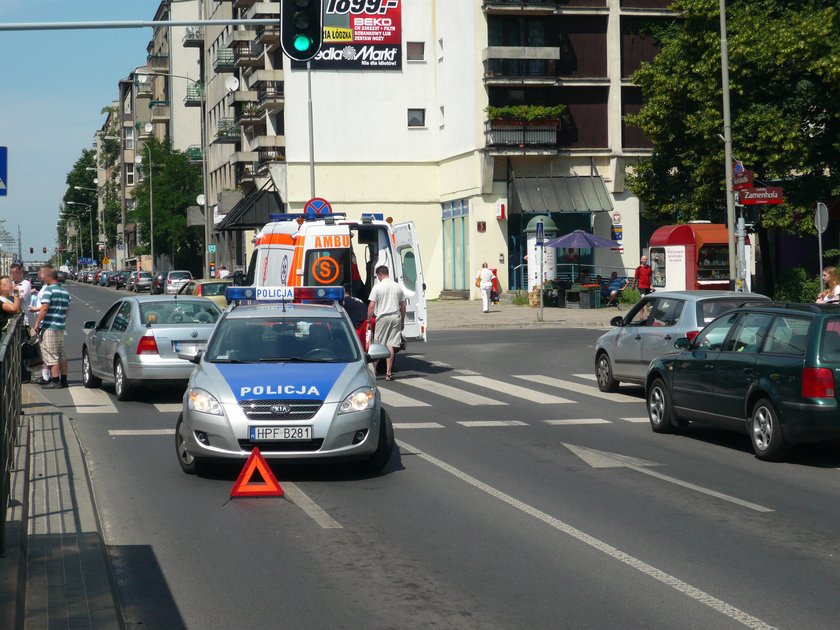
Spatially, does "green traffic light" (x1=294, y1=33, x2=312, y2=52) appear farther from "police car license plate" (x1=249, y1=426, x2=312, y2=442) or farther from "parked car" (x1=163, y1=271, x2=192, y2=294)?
"parked car" (x1=163, y1=271, x2=192, y2=294)

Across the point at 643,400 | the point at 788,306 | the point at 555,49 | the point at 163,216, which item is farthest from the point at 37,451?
the point at 163,216

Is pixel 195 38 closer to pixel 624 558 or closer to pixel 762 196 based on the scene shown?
pixel 762 196

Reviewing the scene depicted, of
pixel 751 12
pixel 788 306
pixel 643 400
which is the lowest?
pixel 643 400

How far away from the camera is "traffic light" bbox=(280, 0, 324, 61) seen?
1530 centimetres

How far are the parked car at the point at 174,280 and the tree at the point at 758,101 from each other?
32.6 meters

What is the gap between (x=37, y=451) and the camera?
11539 mm

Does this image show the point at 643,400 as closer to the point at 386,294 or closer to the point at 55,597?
the point at 386,294

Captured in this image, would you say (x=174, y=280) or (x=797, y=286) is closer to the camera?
(x=797, y=286)

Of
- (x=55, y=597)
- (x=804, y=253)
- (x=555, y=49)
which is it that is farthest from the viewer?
(x=555, y=49)

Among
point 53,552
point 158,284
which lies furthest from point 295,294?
point 158,284

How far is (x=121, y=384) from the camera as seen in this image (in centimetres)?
1788

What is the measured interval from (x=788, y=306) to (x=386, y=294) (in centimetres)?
942

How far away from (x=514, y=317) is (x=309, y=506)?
103 feet

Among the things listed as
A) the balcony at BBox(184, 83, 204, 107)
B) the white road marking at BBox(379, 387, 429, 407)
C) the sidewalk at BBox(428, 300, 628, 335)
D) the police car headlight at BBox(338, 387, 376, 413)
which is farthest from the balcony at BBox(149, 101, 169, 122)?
the police car headlight at BBox(338, 387, 376, 413)
